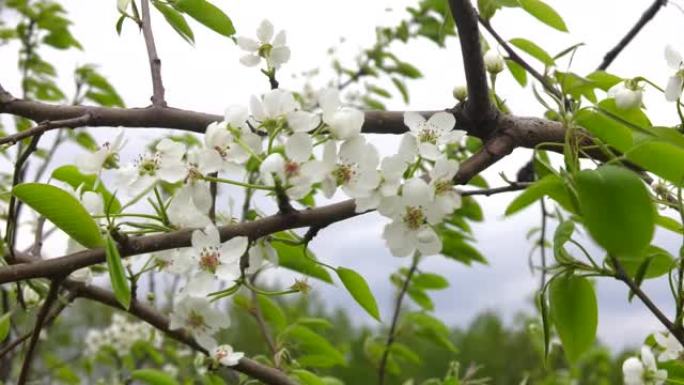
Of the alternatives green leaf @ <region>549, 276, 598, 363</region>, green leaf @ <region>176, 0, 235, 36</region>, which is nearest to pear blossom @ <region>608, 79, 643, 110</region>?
green leaf @ <region>549, 276, 598, 363</region>

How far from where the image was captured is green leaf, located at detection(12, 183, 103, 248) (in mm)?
628

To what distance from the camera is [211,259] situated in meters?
0.65

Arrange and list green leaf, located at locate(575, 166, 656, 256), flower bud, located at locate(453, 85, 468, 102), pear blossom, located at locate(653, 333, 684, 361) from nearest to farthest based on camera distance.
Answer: green leaf, located at locate(575, 166, 656, 256) → flower bud, located at locate(453, 85, 468, 102) → pear blossom, located at locate(653, 333, 684, 361)

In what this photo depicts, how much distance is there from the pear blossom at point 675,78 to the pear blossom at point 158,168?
1.48 ft

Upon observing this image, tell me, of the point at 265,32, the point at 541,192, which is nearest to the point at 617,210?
the point at 541,192

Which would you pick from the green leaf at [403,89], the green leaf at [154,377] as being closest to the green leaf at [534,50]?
the green leaf at [154,377]

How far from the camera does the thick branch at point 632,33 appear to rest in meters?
1.12

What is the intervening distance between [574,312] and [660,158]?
0.14 metres

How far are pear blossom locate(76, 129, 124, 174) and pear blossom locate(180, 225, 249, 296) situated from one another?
0.40ft

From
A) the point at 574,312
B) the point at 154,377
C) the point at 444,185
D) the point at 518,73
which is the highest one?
the point at 518,73

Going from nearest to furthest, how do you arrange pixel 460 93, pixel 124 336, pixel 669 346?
pixel 460 93, pixel 669 346, pixel 124 336

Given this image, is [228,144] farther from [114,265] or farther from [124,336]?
[124,336]

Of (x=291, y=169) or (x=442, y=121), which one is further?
(x=442, y=121)

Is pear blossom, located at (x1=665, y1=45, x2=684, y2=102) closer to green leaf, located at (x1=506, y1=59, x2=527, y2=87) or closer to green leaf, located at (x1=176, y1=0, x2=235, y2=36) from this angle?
green leaf, located at (x1=506, y1=59, x2=527, y2=87)
